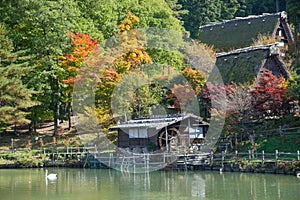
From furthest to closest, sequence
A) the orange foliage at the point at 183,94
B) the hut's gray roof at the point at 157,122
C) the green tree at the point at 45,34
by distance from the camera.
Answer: the green tree at the point at 45,34 < the orange foliage at the point at 183,94 < the hut's gray roof at the point at 157,122

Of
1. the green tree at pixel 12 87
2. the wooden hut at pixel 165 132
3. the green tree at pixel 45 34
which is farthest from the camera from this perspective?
the green tree at pixel 45 34

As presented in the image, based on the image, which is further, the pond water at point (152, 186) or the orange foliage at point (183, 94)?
the orange foliage at point (183, 94)

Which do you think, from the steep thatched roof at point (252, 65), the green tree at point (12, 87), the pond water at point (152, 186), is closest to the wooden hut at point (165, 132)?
the pond water at point (152, 186)

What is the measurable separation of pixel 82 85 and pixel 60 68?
2.25 metres

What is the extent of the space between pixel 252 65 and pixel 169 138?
24.3 feet

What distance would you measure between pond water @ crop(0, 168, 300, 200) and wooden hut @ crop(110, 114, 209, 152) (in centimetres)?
293

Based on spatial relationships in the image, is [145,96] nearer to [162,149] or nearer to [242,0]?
[162,149]

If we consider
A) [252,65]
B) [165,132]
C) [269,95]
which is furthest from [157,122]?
[252,65]

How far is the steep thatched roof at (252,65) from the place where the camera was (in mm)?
34875

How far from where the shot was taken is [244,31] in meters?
47.8

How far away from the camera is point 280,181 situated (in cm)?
2308

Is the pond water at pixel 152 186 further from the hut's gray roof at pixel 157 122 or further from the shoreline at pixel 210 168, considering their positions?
the hut's gray roof at pixel 157 122

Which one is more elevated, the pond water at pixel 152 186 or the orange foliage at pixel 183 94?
the orange foliage at pixel 183 94

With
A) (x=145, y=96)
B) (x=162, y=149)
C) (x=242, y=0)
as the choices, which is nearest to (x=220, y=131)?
(x=162, y=149)
